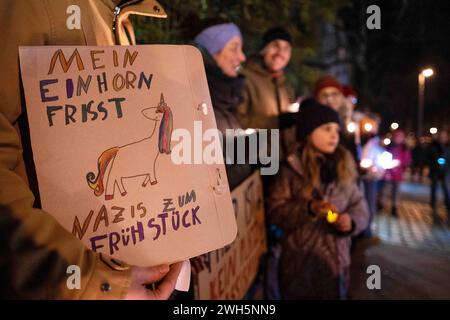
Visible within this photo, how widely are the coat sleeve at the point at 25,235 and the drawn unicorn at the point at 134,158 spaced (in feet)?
0.53

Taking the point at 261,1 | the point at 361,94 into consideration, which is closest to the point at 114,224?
the point at 261,1

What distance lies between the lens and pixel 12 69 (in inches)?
37.0

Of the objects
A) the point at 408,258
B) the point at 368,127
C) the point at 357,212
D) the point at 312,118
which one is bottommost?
the point at 408,258

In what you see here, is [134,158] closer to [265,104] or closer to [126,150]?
[126,150]

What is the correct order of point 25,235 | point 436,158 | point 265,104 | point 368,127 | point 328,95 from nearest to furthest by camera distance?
point 25,235
point 265,104
point 328,95
point 368,127
point 436,158

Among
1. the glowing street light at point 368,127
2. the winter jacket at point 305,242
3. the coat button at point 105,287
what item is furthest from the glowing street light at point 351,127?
the coat button at point 105,287

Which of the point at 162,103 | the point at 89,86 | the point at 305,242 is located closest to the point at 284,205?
the point at 305,242

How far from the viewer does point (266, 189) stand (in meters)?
3.08

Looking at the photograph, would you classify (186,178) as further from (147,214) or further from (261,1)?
(261,1)

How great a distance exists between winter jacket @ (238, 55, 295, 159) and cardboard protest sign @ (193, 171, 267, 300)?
71 cm

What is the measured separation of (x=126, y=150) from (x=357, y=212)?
239 cm

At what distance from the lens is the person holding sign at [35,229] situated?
844 millimetres

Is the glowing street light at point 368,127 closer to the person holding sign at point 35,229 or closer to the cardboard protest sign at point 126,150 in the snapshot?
the cardboard protest sign at point 126,150

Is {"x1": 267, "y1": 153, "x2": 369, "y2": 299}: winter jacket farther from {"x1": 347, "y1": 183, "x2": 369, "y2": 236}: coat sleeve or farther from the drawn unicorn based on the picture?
the drawn unicorn
